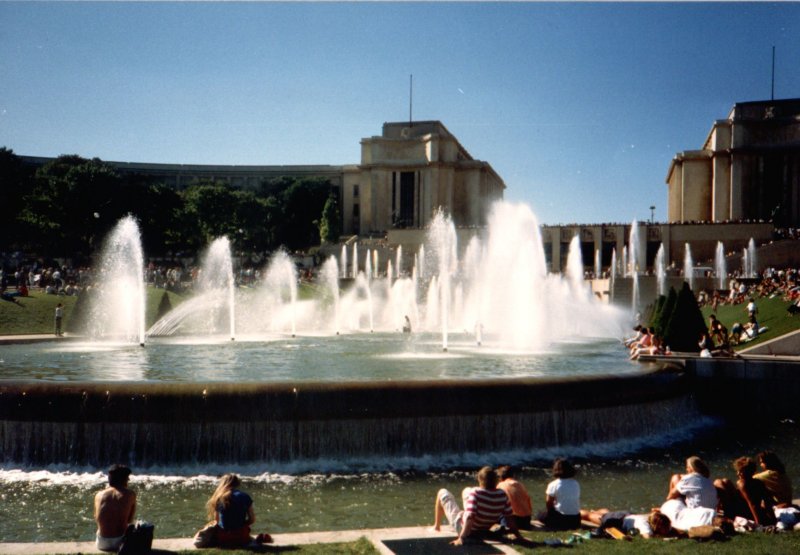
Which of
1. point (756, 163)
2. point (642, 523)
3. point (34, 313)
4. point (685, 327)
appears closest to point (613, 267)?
point (756, 163)

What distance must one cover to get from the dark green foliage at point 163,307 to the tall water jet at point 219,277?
2.30 metres

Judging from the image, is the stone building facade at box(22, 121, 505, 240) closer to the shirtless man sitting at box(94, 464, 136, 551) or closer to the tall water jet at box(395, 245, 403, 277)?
the tall water jet at box(395, 245, 403, 277)

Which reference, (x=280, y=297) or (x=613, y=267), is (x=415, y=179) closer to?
(x=613, y=267)

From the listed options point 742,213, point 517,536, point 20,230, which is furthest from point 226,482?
point 742,213

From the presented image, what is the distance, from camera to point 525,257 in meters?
41.8

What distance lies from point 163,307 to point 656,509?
33428 millimetres

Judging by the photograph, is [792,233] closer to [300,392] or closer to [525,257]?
[525,257]

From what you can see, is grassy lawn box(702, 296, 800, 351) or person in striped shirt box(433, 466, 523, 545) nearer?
person in striped shirt box(433, 466, 523, 545)

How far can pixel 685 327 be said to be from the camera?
22781 mm

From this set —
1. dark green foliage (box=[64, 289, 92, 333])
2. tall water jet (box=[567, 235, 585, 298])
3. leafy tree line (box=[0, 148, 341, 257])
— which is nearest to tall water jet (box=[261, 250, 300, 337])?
dark green foliage (box=[64, 289, 92, 333])

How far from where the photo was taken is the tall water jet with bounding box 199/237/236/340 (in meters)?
37.3

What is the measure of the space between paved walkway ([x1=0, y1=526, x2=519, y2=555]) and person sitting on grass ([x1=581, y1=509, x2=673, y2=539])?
1626 millimetres

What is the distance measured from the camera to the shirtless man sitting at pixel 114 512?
7961 mm

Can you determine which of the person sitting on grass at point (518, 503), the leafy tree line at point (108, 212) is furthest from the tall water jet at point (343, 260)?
the person sitting on grass at point (518, 503)
